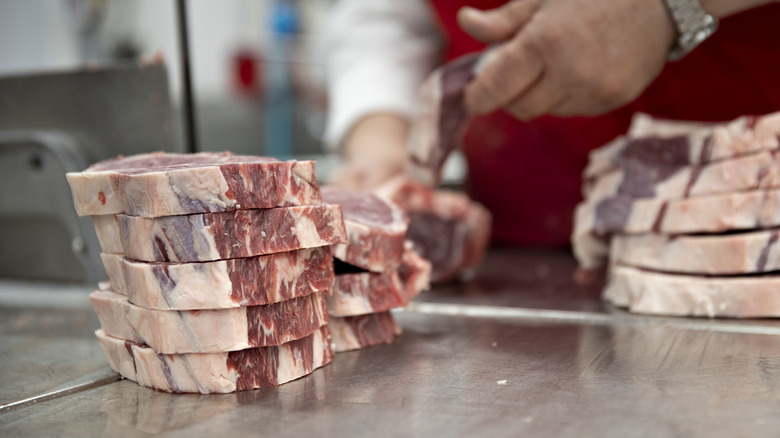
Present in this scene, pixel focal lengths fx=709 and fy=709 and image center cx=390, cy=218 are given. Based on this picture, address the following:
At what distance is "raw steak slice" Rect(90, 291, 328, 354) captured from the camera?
1.30 m

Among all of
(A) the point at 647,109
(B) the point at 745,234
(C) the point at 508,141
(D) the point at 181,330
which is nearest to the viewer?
(D) the point at 181,330

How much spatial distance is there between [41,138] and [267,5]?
7433mm

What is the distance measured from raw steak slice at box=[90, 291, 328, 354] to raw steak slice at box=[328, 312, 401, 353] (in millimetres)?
201

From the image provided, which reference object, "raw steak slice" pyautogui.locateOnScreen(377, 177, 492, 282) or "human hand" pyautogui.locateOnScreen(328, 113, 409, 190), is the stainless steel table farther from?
"human hand" pyautogui.locateOnScreen(328, 113, 409, 190)

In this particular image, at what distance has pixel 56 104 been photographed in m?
2.31

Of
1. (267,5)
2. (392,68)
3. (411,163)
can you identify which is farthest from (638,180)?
(267,5)

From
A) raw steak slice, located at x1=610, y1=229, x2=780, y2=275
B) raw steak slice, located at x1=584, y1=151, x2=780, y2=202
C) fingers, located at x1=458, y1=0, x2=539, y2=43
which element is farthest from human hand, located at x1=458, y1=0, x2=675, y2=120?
raw steak slice, located at x1=610, y1=229, x2=780, y2=275

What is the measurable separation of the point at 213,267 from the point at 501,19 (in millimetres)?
1200

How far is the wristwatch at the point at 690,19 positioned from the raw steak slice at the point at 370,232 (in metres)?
0.96

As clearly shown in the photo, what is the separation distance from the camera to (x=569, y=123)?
3.17 metres

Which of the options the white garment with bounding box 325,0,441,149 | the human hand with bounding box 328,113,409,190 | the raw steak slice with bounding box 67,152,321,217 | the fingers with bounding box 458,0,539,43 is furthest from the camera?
the white garment with bounding box 325,0,441,149

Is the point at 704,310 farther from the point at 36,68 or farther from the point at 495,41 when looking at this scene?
the point at 36,68

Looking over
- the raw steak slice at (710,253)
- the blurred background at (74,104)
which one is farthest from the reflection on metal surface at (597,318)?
the blurred background at (74,104)

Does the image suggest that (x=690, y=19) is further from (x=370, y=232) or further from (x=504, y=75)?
(x=370, y=232)
